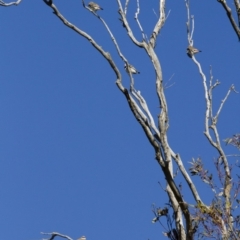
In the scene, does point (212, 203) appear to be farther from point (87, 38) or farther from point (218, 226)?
point (87, 38)

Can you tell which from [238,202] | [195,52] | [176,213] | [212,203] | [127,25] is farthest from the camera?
[195,52]

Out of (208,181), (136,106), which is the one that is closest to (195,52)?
(208,181)

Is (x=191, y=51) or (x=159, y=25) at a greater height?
(x=191, y=51)

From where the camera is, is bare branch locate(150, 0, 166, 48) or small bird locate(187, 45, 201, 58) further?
small bird locate(187, 45, 201, 58)

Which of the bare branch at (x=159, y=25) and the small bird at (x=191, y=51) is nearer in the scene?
the bare branch at (x=159, y=25)

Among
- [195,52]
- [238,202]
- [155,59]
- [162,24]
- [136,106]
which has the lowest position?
[238,202]

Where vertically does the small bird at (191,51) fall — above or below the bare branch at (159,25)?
above

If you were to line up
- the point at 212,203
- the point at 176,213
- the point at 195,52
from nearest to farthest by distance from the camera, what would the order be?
the point at 176,213 → the point at 212,203 → the point at 195,52

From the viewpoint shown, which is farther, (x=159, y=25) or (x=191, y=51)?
(x=191, y=51)

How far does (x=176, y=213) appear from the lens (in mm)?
4234

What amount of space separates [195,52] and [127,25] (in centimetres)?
165

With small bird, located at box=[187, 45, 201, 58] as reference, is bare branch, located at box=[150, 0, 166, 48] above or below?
below

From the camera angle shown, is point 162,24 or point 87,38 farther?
point 162,24

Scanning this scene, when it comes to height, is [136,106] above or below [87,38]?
below
